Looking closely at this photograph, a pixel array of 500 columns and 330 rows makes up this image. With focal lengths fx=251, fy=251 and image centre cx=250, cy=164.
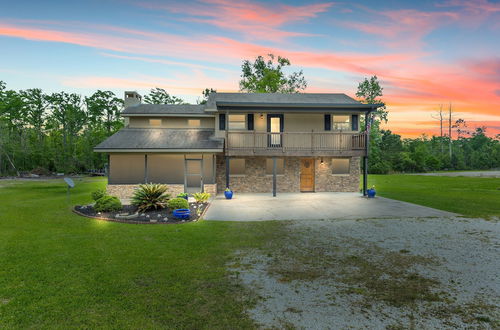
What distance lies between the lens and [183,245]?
7355mm

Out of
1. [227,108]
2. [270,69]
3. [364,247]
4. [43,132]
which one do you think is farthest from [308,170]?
[43,132]

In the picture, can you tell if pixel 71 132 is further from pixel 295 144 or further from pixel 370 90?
pixel 370 90

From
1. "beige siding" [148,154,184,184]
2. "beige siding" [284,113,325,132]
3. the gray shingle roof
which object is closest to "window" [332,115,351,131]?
"beige siding" [284,113,325,132]

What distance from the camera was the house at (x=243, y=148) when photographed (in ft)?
58.0

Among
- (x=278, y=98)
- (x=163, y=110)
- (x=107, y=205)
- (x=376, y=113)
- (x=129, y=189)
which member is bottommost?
(x=107, y=205)

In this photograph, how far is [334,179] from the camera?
64.9 feet

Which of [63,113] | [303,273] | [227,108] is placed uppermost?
[63,113]

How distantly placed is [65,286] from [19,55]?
37713mm

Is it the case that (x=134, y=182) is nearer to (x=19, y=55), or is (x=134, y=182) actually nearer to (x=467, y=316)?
(x=467, y=316)

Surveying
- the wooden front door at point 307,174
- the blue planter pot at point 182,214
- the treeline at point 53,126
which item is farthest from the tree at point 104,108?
the blue planter pot at point 182,214

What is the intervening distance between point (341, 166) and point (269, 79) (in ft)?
78.6

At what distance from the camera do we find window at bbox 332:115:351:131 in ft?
64.5

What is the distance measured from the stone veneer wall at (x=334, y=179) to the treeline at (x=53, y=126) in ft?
130

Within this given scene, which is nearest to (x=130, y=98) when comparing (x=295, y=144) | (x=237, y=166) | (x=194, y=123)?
(x=194, y=123)
